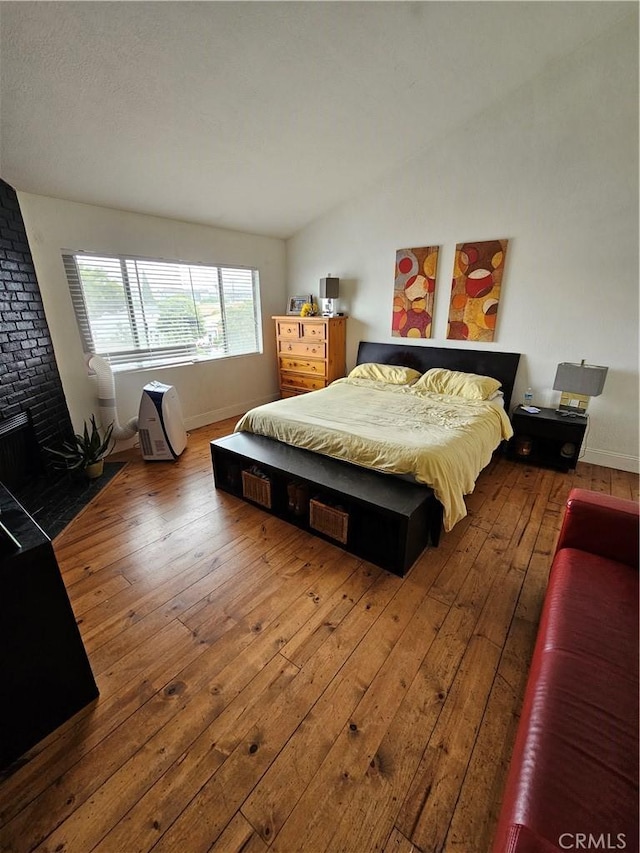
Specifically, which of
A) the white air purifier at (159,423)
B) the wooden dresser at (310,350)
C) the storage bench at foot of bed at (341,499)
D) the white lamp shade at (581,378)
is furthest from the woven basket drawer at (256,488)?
the white lamp shade at (581,378)

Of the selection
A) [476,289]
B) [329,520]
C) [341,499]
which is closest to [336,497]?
[341,499]

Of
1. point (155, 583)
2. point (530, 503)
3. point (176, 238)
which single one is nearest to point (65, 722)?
point (155, 583)

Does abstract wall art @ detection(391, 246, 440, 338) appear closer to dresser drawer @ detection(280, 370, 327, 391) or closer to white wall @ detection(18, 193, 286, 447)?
dresser drawer @ detection(280, 370, 327, 391)

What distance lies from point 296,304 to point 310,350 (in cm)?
83

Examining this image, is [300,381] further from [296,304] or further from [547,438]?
[547,438]

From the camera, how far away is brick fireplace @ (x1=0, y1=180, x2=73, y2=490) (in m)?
2.48

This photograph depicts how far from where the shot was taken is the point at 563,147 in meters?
2.88

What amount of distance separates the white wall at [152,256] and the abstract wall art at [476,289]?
7.99 feet

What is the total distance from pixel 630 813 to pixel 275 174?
414 cm

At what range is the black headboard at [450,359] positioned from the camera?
11.4 ft

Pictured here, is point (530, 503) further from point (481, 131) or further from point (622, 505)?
point (481, 131)

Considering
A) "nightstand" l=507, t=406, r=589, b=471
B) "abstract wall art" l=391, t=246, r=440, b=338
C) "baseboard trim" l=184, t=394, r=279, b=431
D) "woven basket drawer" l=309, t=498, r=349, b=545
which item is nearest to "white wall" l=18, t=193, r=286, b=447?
"baseboard trim" l=184, t=394, r=279, b=431

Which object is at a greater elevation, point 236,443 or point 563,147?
point 563,147

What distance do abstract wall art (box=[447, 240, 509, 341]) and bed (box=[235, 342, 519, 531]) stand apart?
0.25 m
